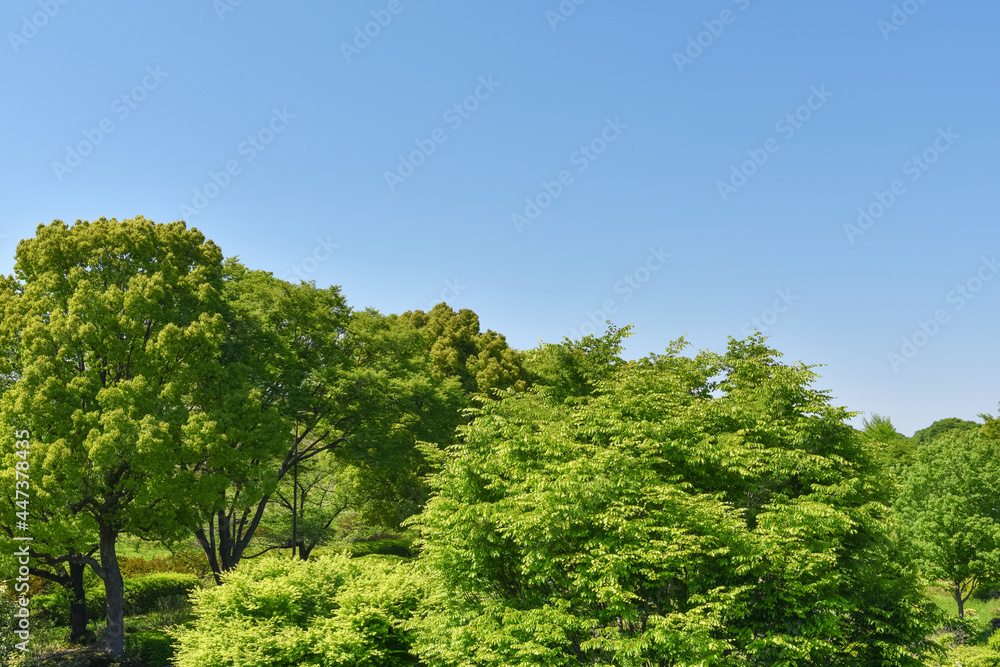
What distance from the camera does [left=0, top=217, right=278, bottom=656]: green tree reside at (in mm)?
17250

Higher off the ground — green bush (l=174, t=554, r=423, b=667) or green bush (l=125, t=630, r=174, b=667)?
green bush (l=174, t=554, r=423, b=667)

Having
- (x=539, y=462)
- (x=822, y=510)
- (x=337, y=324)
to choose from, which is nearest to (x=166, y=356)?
(x=337, y=324)

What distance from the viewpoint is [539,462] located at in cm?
1496

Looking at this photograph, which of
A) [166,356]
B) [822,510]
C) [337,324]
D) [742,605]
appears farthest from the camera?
[337,324]

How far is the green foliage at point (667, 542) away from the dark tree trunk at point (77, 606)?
43.6ft

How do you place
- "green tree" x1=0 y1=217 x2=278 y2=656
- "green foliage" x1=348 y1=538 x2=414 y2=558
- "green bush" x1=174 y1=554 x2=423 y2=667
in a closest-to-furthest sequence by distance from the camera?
1. "green bush" x1=174 y1=554 x2=423 y2=667
2. "green tree" x1=0 y1=217 x2=278 y2=656
3. "green foliage" x1=348 y1=538 x2=414 y2=558

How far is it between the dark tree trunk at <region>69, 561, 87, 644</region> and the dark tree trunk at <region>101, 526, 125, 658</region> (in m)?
1.81

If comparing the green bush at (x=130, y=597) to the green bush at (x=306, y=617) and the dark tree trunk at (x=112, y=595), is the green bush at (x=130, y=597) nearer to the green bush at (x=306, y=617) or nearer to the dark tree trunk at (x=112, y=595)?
the dark tree trunk at (x=112, y=595)

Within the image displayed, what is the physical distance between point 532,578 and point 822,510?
6527mm

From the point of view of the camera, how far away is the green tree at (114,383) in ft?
56.6

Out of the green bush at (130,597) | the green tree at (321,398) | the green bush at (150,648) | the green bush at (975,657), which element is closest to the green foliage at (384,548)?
the green tree at (321,398)

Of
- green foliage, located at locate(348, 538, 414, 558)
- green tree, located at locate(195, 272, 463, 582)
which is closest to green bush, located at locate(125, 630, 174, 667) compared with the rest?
green tree, located at locate(195, 272, 463, 582)

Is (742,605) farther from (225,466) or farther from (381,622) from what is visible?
(225,466)

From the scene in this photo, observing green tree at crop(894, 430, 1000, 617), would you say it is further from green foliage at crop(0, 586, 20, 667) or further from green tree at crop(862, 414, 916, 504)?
green foliage at crop(0, 586, 20, 667)
